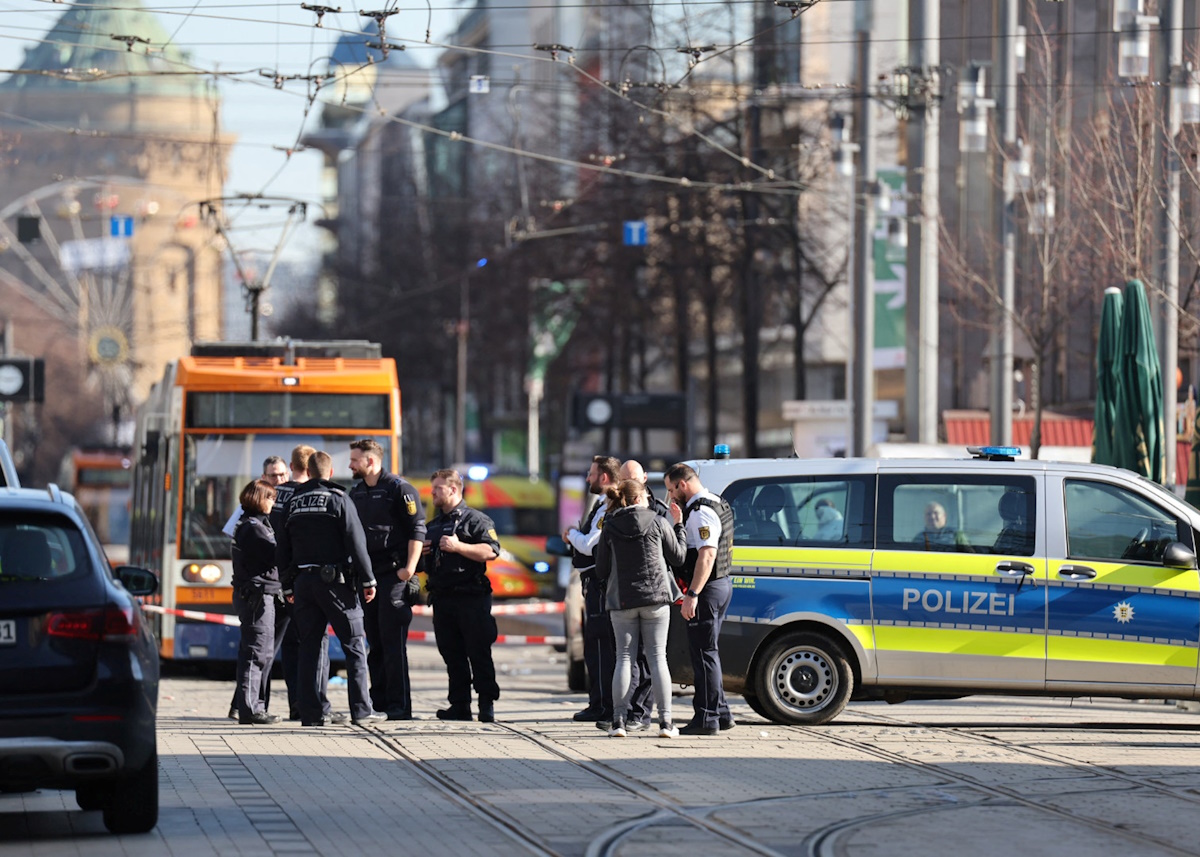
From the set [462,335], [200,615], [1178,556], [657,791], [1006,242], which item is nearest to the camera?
[657,791]

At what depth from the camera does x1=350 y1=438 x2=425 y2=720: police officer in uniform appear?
14.2m

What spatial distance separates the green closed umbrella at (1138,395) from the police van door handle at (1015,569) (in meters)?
6.39

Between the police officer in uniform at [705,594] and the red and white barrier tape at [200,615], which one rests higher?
the police officer in uniform at [705,594]

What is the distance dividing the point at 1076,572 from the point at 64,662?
7333mm

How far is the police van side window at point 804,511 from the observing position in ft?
46.4

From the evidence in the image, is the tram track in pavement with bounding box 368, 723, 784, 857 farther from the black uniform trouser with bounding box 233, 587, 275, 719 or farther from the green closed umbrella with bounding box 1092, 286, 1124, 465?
the green closed umbrella with bounding box 1092, 286, 1124, 465

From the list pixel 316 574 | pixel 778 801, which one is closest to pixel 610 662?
pixel 316 574

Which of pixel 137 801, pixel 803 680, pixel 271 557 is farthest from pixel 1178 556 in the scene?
pixel 137 801

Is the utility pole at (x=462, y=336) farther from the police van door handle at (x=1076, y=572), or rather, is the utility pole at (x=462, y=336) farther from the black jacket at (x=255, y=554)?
the police van door handle at (x=1076, y=572)

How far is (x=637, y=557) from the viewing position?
509 inches

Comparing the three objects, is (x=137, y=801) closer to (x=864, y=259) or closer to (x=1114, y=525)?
(x=1114, y=525)

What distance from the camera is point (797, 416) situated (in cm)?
3525

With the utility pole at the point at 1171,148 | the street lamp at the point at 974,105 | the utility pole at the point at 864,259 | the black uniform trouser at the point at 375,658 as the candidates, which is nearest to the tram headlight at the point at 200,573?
the black uniform trouser at the point at 375,658

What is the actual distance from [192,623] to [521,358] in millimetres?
36498
